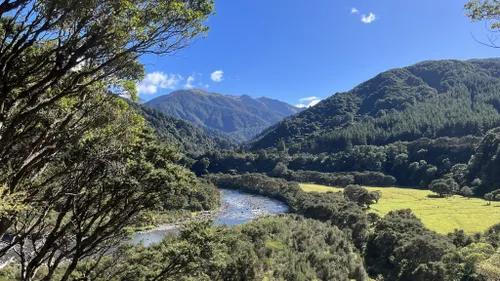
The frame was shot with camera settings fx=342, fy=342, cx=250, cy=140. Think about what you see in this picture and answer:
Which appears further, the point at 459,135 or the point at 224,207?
the point at 459,135

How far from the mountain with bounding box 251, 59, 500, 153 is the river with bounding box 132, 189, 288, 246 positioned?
189 ft

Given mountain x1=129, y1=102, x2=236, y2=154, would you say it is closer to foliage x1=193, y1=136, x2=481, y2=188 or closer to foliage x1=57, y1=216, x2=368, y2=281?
foliage x1=193, y1=136, x2=481, y2=188

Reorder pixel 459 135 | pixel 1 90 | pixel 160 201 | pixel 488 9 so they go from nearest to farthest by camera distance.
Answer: pixel 1 90
pixel 488 9
pixel 160 201
pixel 459 135

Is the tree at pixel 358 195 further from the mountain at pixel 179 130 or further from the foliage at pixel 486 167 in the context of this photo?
the mountain at pixel 179 130

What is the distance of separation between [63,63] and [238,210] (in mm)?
63682

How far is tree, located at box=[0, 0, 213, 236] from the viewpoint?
17.7ft

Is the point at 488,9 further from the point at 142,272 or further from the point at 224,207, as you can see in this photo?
the point at 224,207

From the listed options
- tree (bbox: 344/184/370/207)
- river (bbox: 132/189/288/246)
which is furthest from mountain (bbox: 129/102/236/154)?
tree (bbox: 344/184/370/207)

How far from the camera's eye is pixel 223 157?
128 metres

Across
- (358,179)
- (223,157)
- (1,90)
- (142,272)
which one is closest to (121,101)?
(1,90)

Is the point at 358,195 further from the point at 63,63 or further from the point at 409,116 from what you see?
the point at 409,116

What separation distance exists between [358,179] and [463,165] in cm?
2440

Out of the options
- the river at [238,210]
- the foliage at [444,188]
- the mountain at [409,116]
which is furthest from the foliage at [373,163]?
the river at [238,210]

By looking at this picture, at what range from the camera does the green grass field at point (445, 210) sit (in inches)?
1593
